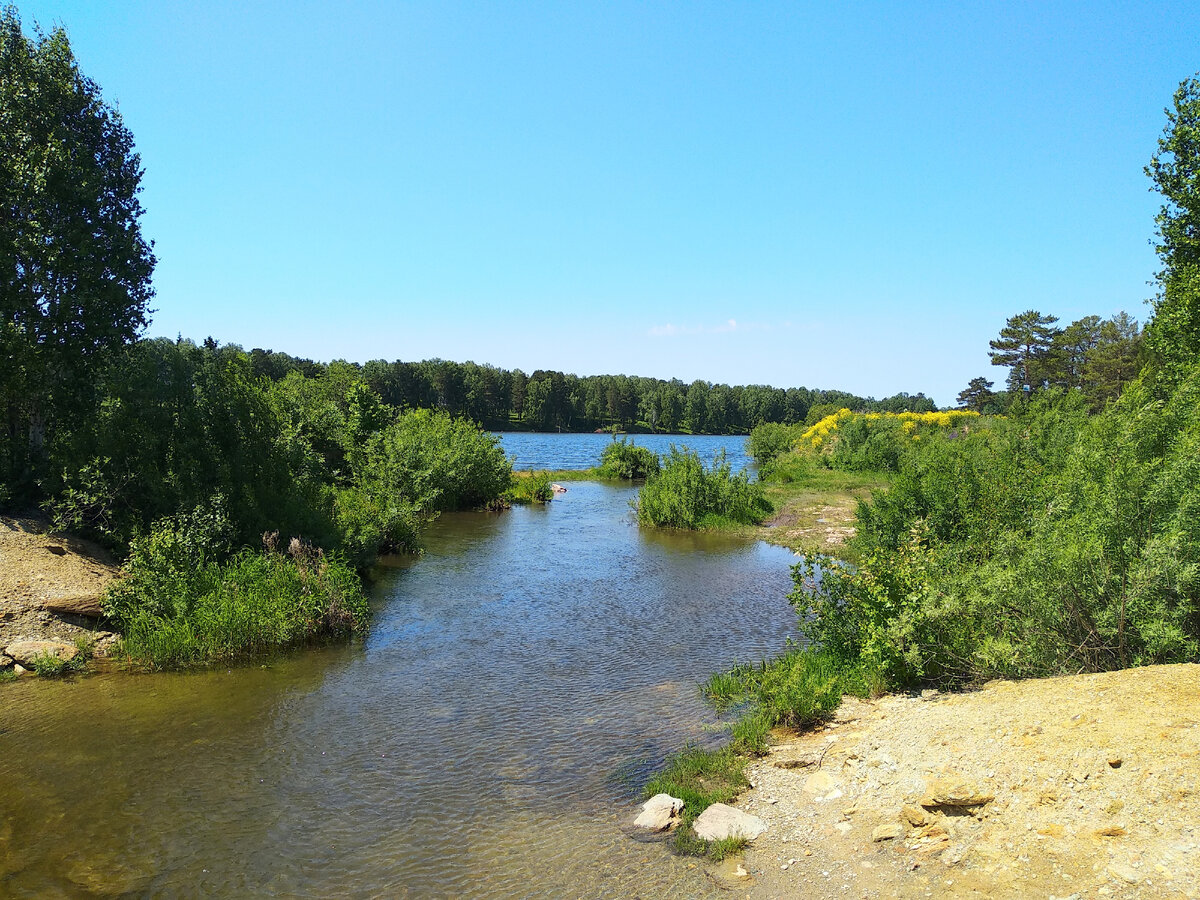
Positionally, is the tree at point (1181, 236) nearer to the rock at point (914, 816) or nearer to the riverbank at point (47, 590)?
the rock at point (914, 816)

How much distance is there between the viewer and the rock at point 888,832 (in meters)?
6.48

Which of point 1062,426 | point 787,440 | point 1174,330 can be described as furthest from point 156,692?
point 787,440

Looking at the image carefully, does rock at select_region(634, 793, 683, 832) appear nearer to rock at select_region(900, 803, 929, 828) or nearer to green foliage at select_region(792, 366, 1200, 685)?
rock at select_region(900, 803, 929, 828)

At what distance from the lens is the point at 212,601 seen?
44.8 feet

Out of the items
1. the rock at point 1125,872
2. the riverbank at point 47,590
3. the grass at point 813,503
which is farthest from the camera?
the grass at point 813,503

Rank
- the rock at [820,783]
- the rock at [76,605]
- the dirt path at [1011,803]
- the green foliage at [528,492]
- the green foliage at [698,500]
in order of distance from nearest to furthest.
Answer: the dirt path at [1011,803]
the rock at [820,783]
the rock at [76,605]
the green foliage at [698,500]
the green foliage at [528,492]

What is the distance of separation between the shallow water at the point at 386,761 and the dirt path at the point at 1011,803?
1.39 m

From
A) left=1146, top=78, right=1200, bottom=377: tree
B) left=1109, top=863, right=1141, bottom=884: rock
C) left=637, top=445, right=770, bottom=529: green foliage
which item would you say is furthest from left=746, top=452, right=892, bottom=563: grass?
left=1109, top=863, right=1141, bottom=884: rock

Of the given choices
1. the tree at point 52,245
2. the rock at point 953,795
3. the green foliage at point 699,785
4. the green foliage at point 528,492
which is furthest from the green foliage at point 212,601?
the green foliage at point 528,492

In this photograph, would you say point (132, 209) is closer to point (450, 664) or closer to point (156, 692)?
point (156, 692)

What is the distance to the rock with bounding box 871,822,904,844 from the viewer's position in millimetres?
6477

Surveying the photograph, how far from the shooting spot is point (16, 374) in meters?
15.3

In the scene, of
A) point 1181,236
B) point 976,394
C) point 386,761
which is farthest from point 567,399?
point 386,761

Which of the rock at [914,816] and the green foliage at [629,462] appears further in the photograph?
the green foliage at [629,462]
